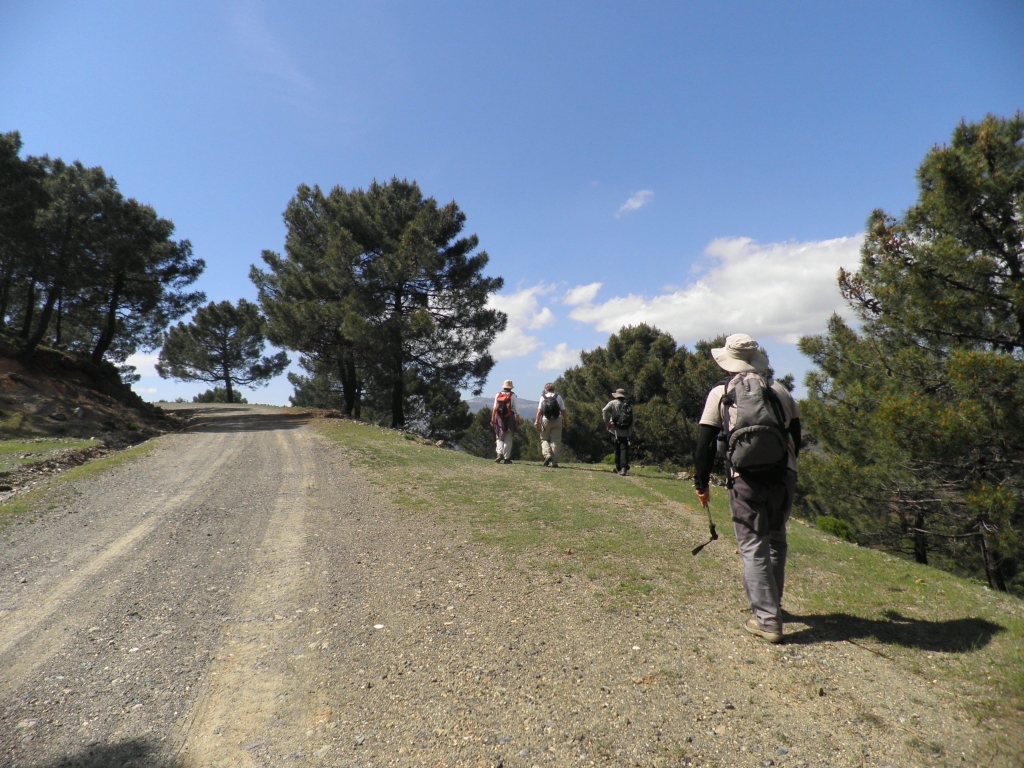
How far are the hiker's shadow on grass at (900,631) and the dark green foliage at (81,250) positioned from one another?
81.9 ft

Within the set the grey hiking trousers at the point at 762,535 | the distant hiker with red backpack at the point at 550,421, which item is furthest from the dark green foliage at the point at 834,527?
the grey hiking trousers at the point at 762,535

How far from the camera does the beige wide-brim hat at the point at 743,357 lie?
13.8 ft

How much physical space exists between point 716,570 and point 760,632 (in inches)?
59.8

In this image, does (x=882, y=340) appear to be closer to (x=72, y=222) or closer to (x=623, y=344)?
(x=623, y=344)

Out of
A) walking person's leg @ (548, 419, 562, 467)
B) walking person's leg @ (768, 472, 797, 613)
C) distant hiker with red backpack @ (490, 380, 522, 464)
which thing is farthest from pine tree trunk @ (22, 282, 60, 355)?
walking person's leg @ (768, 472, 797, 613)

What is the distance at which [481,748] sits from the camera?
2.76 m

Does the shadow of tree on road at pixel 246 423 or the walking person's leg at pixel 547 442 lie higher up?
the shadow of tree on road at pixel 246 423

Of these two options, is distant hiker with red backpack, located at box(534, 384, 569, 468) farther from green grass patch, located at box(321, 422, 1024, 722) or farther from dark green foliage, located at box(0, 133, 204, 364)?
dark green foliage, located at box(0, 133, 204, 364)

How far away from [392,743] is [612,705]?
121 cm

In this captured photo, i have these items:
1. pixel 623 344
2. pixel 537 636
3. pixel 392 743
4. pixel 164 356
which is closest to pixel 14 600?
pixel 392 743

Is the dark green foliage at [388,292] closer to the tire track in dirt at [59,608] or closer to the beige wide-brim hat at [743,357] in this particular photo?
the tire track in dirt at [59,608]

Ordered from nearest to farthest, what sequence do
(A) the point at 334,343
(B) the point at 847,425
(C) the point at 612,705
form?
(C) the point at 612,705 < (B) the point at 847,425 < (A) the point at 334,343

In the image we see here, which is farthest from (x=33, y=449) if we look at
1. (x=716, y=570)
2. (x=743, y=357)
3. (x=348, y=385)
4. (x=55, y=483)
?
(x=743, y=357)

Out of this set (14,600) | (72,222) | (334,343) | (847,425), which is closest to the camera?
(14,600)
